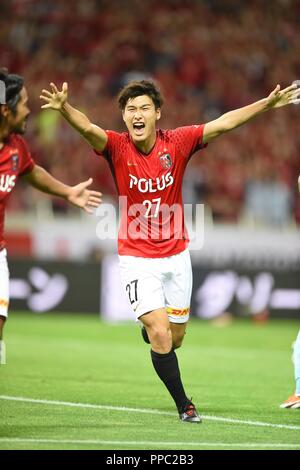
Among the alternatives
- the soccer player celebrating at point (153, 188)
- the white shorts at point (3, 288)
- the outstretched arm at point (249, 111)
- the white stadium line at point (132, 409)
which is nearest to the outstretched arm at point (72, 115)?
the soccer player celebrating at point (153, 188)

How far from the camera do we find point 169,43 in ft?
83.6

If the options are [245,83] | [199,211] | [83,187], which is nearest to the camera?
[83,187]

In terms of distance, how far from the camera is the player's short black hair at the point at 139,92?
7992mm

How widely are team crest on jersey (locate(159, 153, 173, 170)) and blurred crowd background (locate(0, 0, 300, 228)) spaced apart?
13.8m

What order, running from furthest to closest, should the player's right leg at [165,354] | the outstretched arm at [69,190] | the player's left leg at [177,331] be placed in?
the player's left leg at [177,331], the player's right leg at [165,354], the outstretched arm at [69,190]

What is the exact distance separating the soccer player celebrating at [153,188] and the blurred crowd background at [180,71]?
13817mm

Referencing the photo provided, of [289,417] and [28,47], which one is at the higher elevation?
[28,47]

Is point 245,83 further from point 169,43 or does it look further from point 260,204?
point 260,204

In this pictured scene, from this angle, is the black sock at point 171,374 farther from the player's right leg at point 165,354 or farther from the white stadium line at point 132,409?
the white stadium line at point 132,409

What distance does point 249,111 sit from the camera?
7.90 meters

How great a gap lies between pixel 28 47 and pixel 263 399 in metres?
17.5

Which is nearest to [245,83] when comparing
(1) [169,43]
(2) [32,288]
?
(1) [169,43]

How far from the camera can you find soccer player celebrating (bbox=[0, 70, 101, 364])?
21.8ft

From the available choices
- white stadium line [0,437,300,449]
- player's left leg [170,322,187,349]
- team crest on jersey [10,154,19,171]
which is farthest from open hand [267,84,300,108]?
white stadium line [0,437,300,449]
